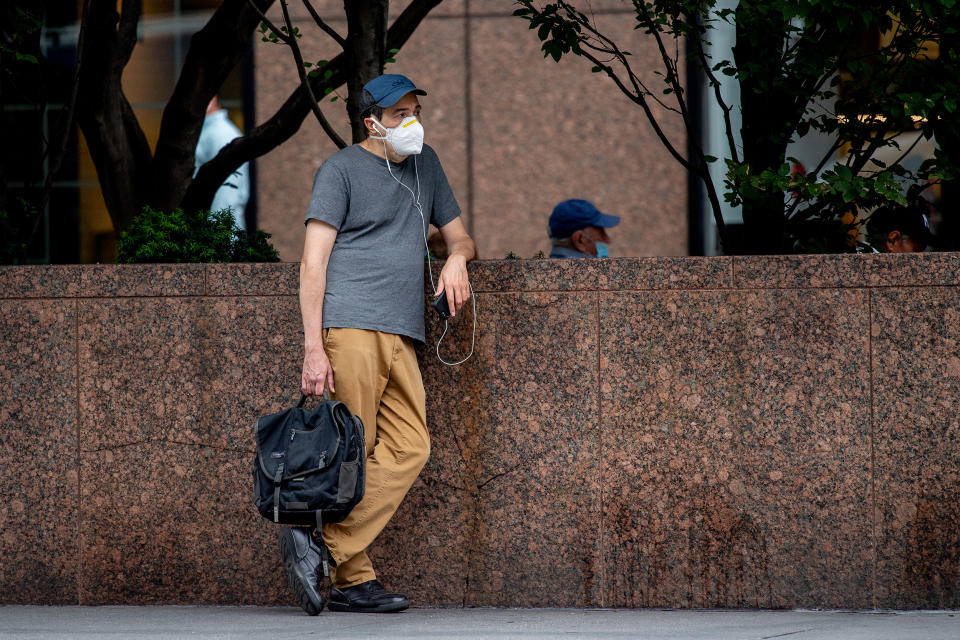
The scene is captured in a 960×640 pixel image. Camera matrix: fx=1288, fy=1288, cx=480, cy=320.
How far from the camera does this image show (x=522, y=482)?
16.9 ft

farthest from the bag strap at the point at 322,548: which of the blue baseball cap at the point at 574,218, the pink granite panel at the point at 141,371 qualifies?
the blue baseball cap at the point at 574,218

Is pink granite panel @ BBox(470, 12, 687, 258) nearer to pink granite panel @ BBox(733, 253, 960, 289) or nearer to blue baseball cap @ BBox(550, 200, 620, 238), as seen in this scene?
blue baseball cap @ BBox(550, 200, 620, 238)

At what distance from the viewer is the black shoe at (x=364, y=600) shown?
16.1 ft

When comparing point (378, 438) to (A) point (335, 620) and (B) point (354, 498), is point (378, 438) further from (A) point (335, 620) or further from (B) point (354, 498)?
(A) point (335, 620)

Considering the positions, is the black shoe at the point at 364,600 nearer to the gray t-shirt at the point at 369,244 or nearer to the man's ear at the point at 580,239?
the gray t-shirt at the point at 369,244

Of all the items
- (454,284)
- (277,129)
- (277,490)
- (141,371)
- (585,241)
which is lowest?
(277,490)

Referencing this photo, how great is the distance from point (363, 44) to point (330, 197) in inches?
63.5

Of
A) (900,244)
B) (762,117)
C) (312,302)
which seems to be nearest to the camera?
(312,302)

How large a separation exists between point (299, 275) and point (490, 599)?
1.51 meters

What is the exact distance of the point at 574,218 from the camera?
7387mm

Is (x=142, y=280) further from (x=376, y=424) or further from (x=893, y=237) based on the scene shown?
(x=893, y=237)

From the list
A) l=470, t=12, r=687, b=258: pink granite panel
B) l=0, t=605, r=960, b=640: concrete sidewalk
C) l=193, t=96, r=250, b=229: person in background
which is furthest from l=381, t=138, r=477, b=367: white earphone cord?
l=470, t=12, r=687, b=258: pink granite panel

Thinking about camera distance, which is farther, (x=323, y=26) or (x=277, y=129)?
(x=277, y=129)

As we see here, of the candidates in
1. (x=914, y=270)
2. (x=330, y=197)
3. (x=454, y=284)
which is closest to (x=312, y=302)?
(x=330, y=197)
